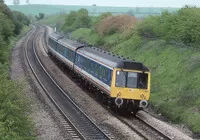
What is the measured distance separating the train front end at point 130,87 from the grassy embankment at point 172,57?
189 cm

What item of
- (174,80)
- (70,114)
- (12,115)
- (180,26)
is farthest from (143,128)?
(180,26)

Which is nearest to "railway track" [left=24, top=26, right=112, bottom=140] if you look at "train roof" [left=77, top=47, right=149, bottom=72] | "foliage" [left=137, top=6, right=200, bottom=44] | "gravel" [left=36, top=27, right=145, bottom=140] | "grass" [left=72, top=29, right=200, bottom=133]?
"gravel" [left=36, top=27, right=145, bottom=140]

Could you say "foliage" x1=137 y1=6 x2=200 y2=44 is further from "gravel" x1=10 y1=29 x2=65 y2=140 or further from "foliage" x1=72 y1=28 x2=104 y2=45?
"foliage" x1=72 y1=28 x2=104 y2=45

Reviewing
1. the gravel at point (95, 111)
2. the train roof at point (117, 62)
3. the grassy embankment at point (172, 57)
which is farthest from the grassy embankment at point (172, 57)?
the gravel at point (95, 111)

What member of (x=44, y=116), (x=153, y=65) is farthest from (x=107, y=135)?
(x=153, y=65)

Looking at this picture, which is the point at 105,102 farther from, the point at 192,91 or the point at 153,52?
the point at 153,52

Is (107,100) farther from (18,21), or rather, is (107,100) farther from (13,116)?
(18,21)

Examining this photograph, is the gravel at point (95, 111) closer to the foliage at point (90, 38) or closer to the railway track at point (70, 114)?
the railway track at point (70, 114)

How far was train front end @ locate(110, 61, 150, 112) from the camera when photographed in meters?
20.6

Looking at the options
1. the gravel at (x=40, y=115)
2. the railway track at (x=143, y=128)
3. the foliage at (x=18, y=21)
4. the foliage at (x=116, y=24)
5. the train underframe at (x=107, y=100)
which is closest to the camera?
the gravel at (x=40, y=115)

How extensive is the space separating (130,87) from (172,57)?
8.39 metres

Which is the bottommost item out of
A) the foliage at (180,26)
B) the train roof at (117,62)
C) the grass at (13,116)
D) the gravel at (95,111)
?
the gravel at (95,111)

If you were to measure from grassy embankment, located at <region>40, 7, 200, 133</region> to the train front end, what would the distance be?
189 cm

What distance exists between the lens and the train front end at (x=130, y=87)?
20.6 m
